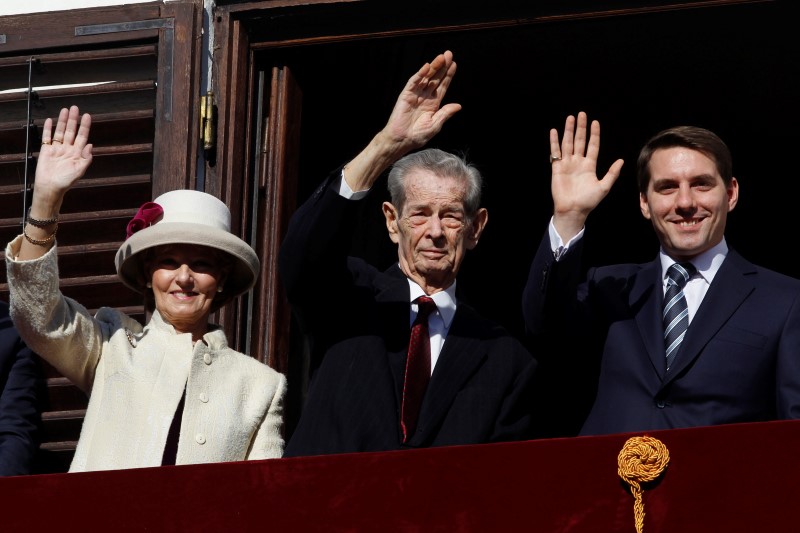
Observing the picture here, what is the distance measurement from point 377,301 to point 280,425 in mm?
412

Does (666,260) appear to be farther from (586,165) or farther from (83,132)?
(83,132)

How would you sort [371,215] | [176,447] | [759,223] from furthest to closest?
[759,223], [371,215], [176,447]

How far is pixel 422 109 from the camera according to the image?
4387 mm

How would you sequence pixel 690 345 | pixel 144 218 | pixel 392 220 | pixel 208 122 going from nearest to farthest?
pixel 690 345 → pixel 144 218 → pixel 392 220 → pixel 208 122

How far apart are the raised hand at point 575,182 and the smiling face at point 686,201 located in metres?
0.15

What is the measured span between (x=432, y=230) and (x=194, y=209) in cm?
63

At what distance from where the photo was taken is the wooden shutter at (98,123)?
496cm

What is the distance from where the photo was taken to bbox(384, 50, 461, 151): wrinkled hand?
14.1 ft

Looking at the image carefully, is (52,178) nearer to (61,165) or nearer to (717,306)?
(61,165)

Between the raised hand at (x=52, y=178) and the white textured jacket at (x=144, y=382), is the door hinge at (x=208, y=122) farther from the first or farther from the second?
the white textured jacket at (x=144, y=382)

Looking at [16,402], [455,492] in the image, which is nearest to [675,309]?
[455,492]

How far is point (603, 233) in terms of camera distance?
777 cm

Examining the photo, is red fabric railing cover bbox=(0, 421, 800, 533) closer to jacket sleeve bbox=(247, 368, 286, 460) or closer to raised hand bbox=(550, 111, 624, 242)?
jacket sleeve bbox=(247, 368, 286, 460)

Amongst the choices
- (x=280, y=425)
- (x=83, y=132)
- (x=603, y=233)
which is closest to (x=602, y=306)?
(x=280, y=425)
